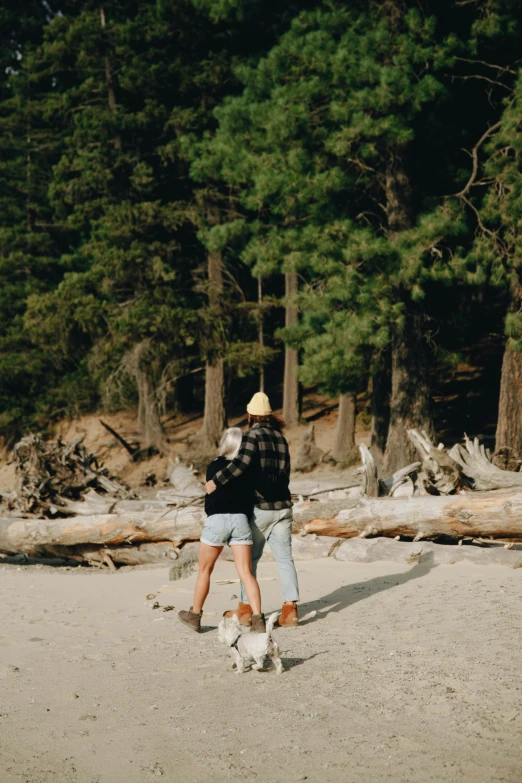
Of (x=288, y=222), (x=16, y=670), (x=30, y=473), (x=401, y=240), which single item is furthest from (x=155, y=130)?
(x=16, y=670)

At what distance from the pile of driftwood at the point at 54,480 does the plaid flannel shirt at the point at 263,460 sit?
7375 mm

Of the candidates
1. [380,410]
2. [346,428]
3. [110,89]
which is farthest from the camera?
[110,89]

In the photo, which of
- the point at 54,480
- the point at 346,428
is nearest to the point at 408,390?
the point at 346,428

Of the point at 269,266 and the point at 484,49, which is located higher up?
the point at 484,49

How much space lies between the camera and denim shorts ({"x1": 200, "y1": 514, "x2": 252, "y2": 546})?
22.6ft

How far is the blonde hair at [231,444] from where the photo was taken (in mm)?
6914

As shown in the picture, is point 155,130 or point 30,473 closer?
point 30,473

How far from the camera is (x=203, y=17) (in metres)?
25.4

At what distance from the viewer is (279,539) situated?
7.25 m

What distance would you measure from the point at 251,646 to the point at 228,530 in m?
1.24

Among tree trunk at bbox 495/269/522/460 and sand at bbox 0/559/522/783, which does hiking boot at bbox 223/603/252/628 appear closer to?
sand at bbox 0/559/522/783

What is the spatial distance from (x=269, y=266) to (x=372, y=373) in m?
3.36

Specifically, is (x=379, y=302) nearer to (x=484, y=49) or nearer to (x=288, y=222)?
(x=288, y=222)

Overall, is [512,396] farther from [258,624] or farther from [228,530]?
[258,624]
